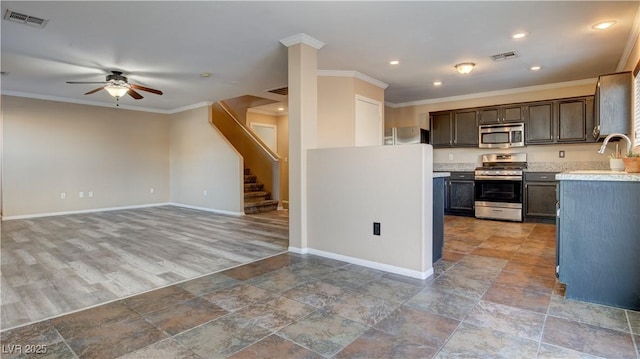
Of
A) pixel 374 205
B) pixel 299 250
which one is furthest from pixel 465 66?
pixel 299 250

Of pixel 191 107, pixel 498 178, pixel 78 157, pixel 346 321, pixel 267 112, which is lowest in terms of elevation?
pixel 346 321

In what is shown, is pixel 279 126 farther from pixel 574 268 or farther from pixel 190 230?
pixel 574 268

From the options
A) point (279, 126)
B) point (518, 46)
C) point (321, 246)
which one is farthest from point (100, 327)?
point (279, 126)

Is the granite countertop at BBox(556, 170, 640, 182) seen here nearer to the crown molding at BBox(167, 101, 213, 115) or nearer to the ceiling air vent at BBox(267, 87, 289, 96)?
the ceiling air vent at BBox(267, 87, 289, 96)

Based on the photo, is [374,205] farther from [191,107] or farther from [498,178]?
[191,107]

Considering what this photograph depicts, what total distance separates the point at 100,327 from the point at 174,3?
2671 millimetres

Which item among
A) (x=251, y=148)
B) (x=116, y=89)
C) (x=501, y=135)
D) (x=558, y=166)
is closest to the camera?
(x=116, y=89)

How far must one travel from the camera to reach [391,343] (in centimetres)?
192

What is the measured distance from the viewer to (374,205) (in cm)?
337

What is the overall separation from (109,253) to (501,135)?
21.6ft

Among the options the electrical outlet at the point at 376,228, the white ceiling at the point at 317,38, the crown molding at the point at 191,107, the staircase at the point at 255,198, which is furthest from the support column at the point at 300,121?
the crown molding at the point at 191,107

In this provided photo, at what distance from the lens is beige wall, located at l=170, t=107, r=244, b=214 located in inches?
282

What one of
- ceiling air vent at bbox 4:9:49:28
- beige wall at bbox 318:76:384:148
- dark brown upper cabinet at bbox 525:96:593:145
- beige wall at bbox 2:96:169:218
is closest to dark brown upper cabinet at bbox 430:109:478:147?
dark brown upper cabinet at bbox 525:96:593:145

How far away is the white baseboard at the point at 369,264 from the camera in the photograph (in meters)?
3.07
